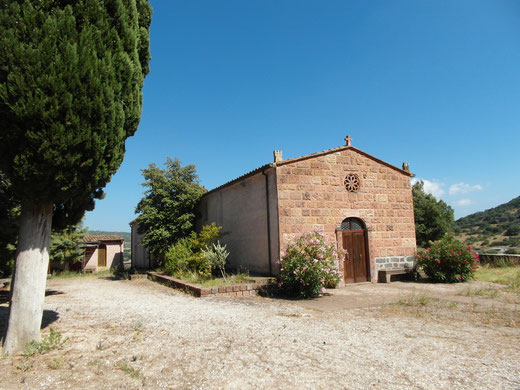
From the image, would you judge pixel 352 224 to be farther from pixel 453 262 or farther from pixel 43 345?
pixel 43 345

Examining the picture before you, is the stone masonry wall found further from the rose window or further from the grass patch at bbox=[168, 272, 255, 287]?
the grass patch at bbox=[168, 272, 255, 287]

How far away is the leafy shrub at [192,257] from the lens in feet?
38.9

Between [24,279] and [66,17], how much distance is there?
3.75 metres

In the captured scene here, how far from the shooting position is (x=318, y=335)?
5.45 metres

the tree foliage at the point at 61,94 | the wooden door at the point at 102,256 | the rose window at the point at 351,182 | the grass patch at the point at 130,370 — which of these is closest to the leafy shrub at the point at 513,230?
the rose window at the point at 351,182

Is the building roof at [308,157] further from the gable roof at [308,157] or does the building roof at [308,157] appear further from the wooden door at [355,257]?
the wooden door at [355,257]

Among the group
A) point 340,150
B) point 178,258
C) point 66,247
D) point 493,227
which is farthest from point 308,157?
point 493,227

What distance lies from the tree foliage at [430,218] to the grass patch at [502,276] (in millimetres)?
8330

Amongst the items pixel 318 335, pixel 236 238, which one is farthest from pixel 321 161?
pixel 318 335

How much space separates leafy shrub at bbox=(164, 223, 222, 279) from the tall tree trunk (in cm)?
709

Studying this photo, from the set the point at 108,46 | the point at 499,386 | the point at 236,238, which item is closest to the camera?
the point at 499,386

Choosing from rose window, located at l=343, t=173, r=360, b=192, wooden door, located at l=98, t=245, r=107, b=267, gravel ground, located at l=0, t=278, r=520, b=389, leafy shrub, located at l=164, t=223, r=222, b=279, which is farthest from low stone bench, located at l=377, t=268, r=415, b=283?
wooden door, located at l=98, t=245, r=107, b=267

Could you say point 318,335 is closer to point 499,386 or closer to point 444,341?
point 444,341

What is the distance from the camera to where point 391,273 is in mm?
11992
